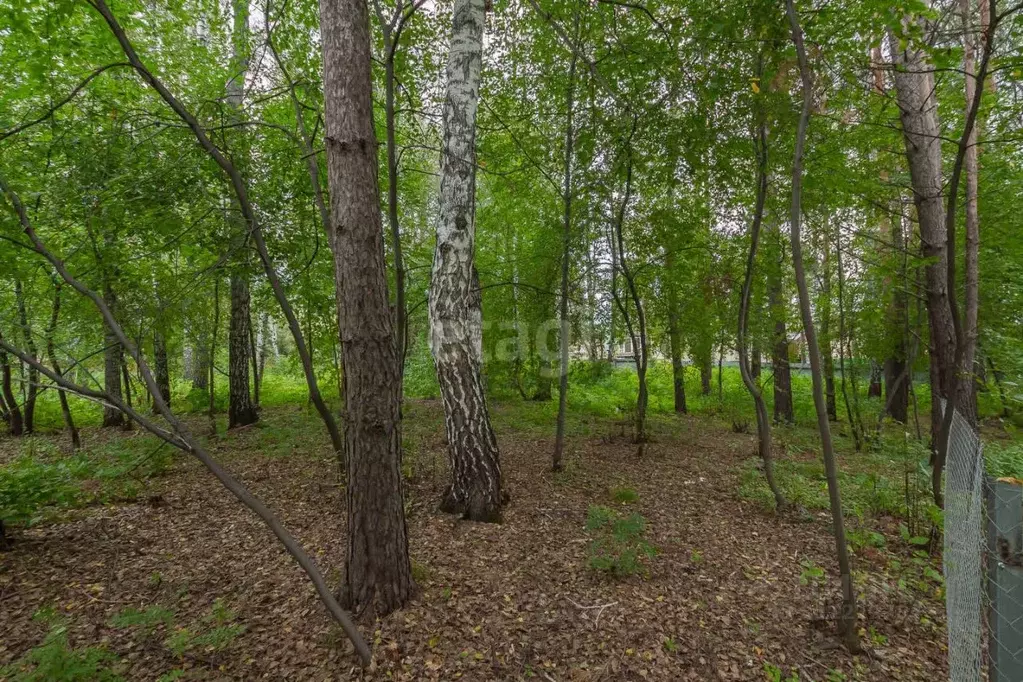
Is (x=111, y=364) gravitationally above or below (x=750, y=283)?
below

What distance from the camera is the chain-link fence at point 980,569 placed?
1.57 metres

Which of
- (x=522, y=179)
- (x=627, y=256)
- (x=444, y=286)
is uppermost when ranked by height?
(x=522, y=179)

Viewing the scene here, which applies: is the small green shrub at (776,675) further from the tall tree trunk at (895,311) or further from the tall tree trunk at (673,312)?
the tall tree trunk at (673,312)

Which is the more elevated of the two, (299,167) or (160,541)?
(299,167)

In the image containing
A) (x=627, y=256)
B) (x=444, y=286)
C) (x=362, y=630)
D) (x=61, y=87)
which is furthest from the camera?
(x=627, y=256)

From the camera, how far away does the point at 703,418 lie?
10688mm

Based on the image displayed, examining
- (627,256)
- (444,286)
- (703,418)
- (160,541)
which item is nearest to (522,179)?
(627,256)

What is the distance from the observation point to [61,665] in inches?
88.6

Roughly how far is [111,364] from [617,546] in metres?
8.29

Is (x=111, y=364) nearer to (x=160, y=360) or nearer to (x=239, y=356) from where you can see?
(x=160, y=360)

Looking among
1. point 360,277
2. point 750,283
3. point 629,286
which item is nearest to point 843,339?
point 629,286

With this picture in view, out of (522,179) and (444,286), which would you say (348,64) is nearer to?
(444,286)

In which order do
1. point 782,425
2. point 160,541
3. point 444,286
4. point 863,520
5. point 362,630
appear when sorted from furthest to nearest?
point 782,425
point 863,520
point 444,286
point 160,541
point 362,630

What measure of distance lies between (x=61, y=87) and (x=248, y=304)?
3.54 m
